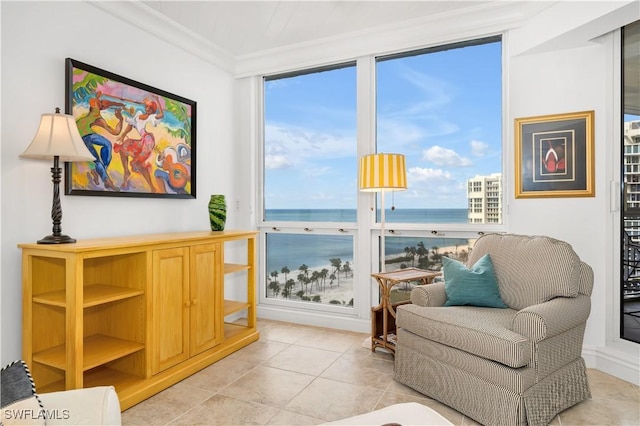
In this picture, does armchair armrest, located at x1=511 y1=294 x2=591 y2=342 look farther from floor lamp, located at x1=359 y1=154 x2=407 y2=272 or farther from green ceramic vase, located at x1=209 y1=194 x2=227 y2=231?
green ceramic vase, located at x1=209 y1=194 x2=227 y2=231

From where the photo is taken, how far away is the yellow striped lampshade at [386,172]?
9.91 feet

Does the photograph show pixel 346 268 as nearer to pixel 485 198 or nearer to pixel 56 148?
pixel 485 198

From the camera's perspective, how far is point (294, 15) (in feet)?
10.1

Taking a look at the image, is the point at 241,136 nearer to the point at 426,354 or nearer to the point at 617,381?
the point at 426,354

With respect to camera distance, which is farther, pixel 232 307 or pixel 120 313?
pixel 232 307

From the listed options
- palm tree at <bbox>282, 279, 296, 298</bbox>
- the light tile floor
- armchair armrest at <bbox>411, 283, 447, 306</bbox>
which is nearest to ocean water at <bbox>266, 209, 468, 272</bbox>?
palm tree at <bbox>282, 279, 296, 298</bbox>

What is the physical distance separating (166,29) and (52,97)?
1.13m

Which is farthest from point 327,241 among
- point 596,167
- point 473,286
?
point 596,167

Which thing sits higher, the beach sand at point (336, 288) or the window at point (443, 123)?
the window at point (443, 123)

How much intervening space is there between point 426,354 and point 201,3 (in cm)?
286

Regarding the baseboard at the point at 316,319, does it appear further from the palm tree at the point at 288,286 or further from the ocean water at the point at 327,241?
the ocean water at the point at 327,241

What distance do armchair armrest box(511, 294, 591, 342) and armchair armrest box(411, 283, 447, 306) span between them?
56cm

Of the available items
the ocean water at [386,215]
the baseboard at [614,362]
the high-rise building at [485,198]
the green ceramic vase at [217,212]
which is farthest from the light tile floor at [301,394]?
the high-rise building at [485,198]

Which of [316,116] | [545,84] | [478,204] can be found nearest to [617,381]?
[478,204]
